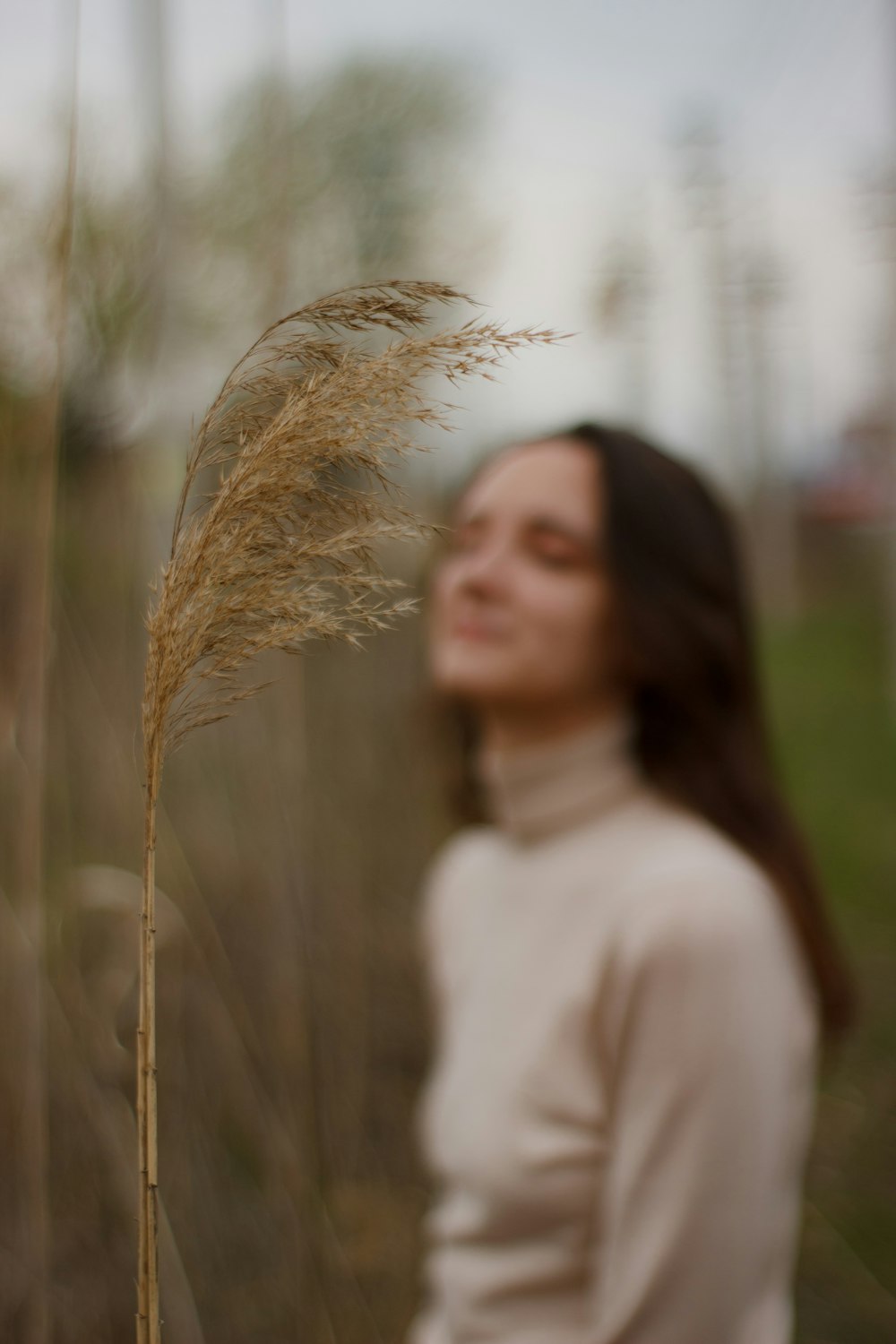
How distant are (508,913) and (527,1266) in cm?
33

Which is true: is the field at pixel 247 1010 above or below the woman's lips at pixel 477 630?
below

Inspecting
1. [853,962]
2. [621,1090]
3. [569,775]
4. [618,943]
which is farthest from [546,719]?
[853,962]

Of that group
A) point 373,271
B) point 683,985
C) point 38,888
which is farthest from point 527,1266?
point 373,271

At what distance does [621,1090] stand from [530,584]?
454 mm

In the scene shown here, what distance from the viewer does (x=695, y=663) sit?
1.08 meters

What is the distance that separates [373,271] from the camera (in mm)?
1725

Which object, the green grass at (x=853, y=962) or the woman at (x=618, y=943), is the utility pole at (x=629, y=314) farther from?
the green grass at (x=853, y=962)

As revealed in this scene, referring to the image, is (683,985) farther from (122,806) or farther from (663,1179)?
(122,806)

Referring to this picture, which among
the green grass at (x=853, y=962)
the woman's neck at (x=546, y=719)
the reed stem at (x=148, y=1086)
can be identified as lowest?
the green grass at (x=853, y=962)

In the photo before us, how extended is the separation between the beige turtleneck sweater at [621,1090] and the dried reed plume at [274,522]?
2.02 ft

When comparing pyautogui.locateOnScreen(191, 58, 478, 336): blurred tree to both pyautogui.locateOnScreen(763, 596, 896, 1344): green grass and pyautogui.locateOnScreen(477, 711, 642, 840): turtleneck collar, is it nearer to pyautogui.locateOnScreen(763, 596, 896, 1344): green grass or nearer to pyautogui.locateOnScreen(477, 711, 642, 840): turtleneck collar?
pyautogui.locateOnScreen(477, 711, 642, 840): turtleneck collar

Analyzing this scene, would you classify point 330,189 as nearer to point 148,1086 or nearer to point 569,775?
point 569,775

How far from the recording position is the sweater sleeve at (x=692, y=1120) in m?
0.87

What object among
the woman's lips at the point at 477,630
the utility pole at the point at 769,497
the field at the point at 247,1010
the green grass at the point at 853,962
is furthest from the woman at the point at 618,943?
the utility pole at the point at 769,497
